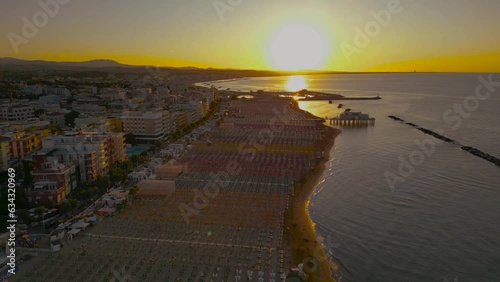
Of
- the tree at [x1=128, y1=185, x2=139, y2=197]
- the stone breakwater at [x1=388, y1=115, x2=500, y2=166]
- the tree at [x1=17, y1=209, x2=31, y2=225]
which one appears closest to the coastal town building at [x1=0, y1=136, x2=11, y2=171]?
the tree at [x1=17, y1=209, x2=31, y2=225]

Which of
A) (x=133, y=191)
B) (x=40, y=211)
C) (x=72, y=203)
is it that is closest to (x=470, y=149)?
(x=133, y=191)

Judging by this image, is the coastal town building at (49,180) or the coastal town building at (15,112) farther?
the coastal town building at (15,112)

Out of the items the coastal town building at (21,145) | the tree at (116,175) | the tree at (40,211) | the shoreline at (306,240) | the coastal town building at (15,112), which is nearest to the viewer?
the shoreline at (306,240)

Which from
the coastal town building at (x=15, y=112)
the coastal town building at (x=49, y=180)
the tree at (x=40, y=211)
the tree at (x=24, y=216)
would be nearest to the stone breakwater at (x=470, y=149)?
the coastal town building at (x=49, y=180)

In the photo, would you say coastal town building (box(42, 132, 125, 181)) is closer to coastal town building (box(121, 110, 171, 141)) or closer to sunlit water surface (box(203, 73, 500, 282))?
coastal town building (box(121, 110, 171, 141))

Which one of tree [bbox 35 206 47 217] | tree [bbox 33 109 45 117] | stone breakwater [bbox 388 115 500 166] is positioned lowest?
tree [bbox 35 206 47 217]

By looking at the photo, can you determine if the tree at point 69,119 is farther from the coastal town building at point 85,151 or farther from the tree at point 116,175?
the tree at point 116,175

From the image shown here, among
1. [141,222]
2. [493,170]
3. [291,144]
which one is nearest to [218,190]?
[141,222]

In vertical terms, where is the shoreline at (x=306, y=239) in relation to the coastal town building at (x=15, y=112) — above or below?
below

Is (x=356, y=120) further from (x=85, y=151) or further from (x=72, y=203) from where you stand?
(x=72, y=203)

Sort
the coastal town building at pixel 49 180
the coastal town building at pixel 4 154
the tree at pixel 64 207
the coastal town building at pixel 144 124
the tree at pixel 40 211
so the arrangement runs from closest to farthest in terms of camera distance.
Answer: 1. the tree at pixel 40 211
2. the tree at pixel 64 207
3. the coastal town building at pixel 49 180
4. the coastal town building at pixel 4 154
5. the coastal town building at pixel 144 124

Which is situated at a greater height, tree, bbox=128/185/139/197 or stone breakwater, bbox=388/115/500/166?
stone breakwater, bbox=388/115/500/166
